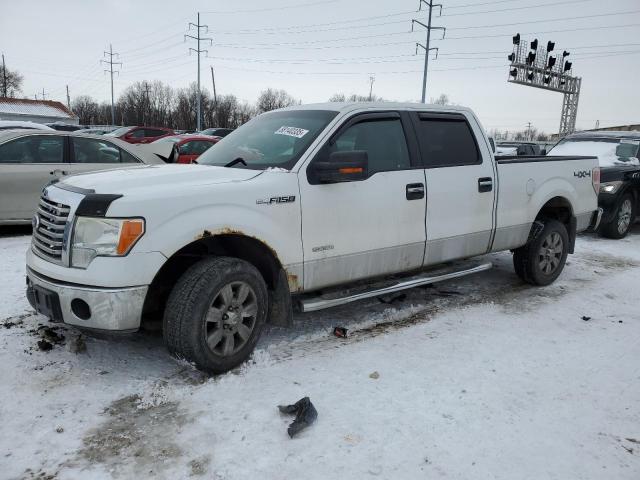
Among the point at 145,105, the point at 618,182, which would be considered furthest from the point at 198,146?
the point at 145,105

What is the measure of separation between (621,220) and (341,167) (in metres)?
7.62

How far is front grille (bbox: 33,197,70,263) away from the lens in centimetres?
323

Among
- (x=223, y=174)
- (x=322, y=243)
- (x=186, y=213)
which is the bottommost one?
(x=322, y=243)

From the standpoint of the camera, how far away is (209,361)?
133 inches

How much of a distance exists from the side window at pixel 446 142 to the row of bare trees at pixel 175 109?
76.6 metres

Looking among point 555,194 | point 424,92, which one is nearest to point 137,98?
point 424,92

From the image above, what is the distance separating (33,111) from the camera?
64.3m

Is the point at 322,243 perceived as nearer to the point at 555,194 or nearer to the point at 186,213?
the point at 186,213

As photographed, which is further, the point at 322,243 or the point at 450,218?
the point at 450,218

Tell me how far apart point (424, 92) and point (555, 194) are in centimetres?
3044

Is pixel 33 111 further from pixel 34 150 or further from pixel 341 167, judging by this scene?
pixel 341 167

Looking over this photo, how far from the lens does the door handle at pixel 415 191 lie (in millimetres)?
4336

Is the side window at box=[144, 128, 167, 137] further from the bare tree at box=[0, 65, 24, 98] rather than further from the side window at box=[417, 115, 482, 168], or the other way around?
the bare tree at box=[0, 65, 24, 98]

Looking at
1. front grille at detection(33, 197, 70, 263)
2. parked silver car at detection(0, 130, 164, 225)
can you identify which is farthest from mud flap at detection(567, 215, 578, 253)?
parked silver car at detection(0, 130, 164, 225)
